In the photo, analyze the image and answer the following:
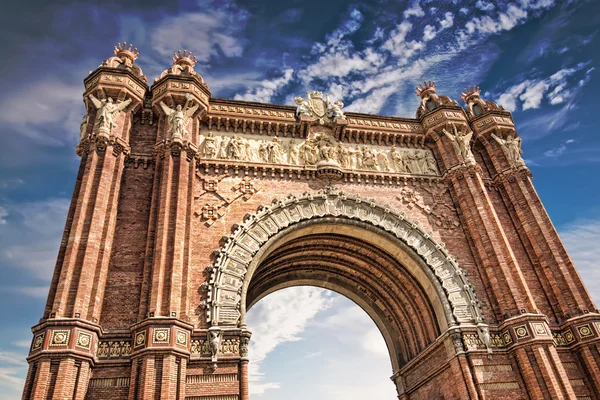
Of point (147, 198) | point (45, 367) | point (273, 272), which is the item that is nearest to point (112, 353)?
point (45, 367)

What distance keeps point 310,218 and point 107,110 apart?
26.8 feet

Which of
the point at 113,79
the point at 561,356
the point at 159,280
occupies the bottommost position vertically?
the point at 561,356

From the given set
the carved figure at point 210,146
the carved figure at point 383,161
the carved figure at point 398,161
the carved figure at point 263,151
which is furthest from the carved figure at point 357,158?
the carved figure at point 210,146

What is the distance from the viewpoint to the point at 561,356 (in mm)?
14992

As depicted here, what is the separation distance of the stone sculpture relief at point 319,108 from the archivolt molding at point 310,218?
3846mm

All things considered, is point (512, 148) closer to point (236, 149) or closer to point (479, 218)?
point (479, 218)

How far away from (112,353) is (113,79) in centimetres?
988

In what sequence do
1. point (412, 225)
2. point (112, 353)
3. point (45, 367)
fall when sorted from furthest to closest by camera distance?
point (412, 225) < point (112, 353) < point (45, 367)

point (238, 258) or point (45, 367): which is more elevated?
point (238, 258)

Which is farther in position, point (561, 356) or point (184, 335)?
point (561, 356)

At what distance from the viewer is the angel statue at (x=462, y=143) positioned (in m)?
18.9

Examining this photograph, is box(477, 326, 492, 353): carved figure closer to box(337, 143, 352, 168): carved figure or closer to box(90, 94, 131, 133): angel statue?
box(337, 143, 352, 168): carved figure

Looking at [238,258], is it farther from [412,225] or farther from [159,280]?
[412,225]

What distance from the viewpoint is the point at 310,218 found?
54.1ft
